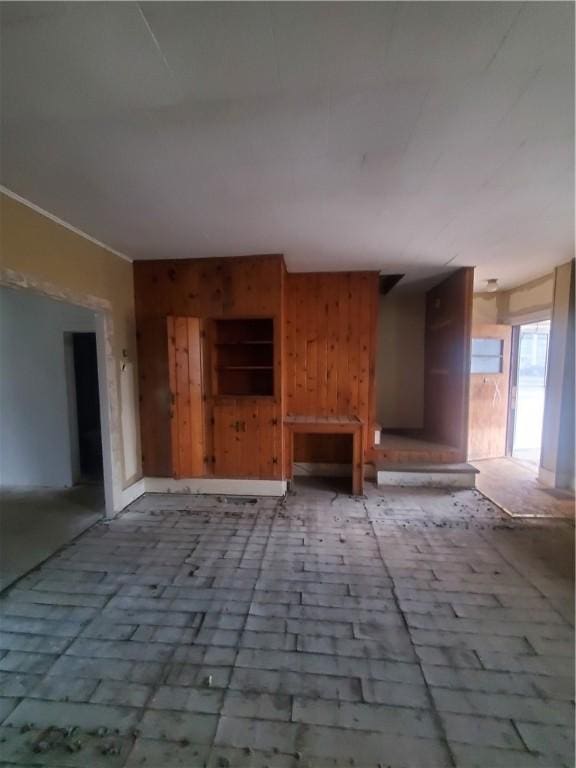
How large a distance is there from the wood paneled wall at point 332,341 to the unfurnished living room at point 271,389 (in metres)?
0.04

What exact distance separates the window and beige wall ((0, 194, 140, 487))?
4976 mm

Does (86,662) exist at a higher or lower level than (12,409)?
lower

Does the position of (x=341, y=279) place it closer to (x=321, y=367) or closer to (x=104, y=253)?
(x=321, y=367)

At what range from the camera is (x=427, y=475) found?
4160 millimetres

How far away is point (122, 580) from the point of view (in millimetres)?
2342

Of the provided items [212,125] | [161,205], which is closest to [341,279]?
[161,205]

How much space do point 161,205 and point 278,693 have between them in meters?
3.05

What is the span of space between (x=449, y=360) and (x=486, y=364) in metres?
1.09

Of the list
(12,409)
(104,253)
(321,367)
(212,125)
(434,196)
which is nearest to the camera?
(212,125)

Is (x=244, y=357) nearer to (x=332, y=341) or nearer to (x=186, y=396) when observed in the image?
(x=186, y=396)

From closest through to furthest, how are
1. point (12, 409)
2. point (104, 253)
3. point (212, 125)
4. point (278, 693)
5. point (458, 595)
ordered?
point (278, 693) → point (212, 125) → point (458, 595) → point (104, 253) → point (12, 409)

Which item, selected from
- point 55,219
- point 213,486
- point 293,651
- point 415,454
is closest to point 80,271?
point 55,219

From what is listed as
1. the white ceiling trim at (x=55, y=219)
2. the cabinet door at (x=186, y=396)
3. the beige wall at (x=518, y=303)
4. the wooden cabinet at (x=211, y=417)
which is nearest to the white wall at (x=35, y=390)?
the white ceiling trim at (x=55, y=219)

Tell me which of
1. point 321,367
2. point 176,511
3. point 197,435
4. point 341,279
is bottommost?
point 176,511
